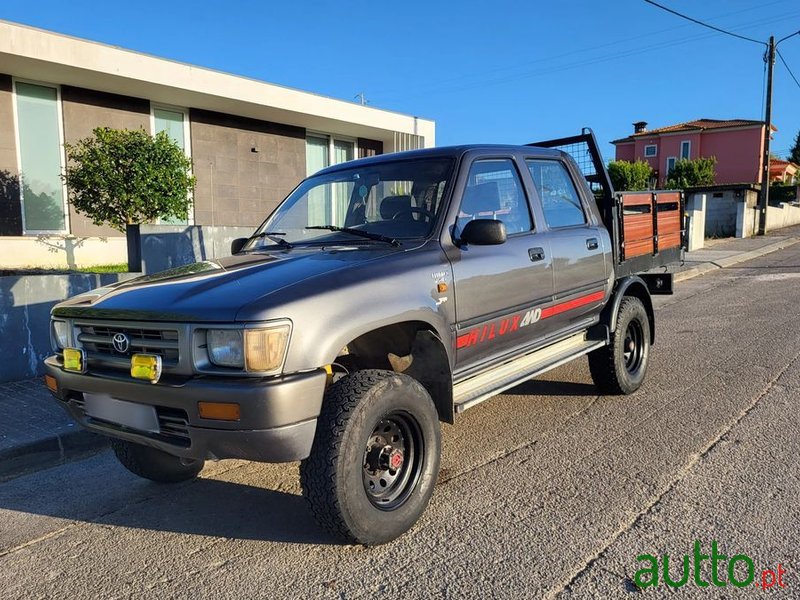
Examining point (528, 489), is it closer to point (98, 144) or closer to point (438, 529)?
point (438, 529)

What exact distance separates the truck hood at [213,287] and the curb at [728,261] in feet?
41.6

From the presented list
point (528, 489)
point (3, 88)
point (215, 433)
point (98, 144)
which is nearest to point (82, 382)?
point (215, 433)

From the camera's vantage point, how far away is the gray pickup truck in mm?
2604

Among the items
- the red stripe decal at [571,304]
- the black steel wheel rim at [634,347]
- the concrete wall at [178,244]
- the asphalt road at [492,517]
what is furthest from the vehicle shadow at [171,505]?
the concrete wall at [178,244]

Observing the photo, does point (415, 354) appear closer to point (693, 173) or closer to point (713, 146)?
point (693, 173)

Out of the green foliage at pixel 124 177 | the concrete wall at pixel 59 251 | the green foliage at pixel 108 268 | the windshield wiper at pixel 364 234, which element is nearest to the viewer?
the windshield wiper at pixel 364 234

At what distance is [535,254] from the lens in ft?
13.4

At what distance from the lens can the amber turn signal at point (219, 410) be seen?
2.53 metres

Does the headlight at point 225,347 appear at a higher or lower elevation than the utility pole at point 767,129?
lower

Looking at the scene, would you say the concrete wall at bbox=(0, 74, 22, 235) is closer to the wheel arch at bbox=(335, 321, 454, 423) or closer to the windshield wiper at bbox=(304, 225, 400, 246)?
the windshield wiper at bbox=(304, 225, 400, 246)

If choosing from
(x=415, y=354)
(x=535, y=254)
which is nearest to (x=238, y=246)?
(x=415, y=354)

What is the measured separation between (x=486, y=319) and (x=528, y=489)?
39.1 inches

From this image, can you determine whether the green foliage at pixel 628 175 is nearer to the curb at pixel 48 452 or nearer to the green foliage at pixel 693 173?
the green foliage at pixel 693 173

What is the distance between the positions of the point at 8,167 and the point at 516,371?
11.9 meters
